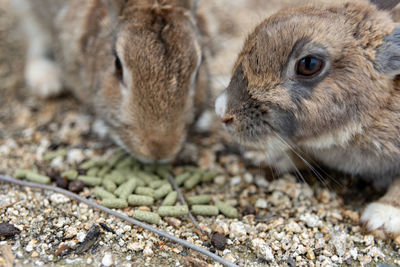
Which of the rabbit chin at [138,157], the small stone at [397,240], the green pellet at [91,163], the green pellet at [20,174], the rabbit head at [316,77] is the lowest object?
the green pellet at [20,174]

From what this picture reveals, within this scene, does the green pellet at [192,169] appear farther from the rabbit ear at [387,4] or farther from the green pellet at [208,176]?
the rabbit ear at [387,4]

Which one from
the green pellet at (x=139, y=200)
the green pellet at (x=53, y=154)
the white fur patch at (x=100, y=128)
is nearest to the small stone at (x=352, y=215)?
the green pellet at (x=139, y=200)

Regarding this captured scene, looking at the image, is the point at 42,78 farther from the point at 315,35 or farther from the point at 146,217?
the point at 315,35

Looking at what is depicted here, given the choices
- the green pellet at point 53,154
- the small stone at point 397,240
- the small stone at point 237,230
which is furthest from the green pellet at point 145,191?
the small stone at point 397,240

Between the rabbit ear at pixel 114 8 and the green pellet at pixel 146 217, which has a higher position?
the rabbit ear at pixel 114 8

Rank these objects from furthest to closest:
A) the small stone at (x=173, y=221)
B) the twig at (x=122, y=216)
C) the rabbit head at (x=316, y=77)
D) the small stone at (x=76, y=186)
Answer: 1. the small stone at (x=76, y=186)
2. the small stone at (x=173, y=221)
3. the rabbit head at (x=316, y=77)
4. the twig at (x=122, y=216)

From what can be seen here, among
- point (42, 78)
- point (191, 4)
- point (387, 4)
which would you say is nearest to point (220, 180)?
point (191, 4)

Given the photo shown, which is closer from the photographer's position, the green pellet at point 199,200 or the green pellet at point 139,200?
the green pellet at point 139,200

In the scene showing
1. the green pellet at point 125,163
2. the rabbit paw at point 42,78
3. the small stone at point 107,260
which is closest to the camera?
the small stone at point 107,260
